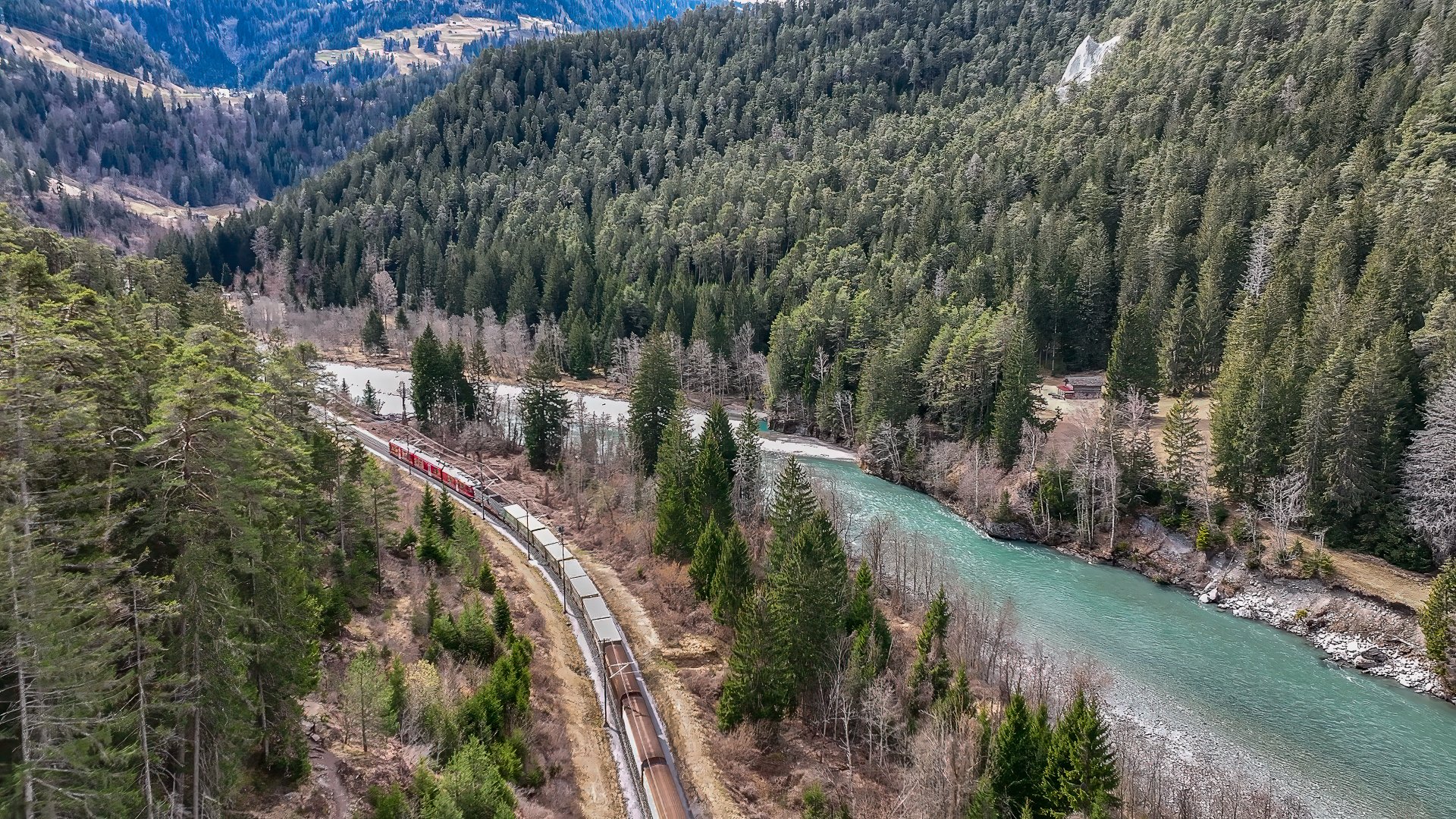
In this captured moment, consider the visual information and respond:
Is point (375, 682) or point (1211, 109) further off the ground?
point (1211, 109)

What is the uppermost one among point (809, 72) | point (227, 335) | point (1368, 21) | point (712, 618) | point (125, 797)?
point (809, 72)

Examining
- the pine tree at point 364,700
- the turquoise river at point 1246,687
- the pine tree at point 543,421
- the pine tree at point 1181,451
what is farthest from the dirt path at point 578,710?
the pine tree at point 1181,451

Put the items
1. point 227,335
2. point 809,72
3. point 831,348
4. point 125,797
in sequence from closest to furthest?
point 125,797
point 227,335
point 831,348
point 809,72

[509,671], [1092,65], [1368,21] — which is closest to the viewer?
[509,671]

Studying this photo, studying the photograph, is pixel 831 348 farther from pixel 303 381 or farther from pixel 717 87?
pixel 717 87

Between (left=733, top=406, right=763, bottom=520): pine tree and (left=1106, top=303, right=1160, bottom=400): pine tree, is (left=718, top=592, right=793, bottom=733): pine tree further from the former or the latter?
(left=1106, top=303, right=1160, bottom=400): pine tree

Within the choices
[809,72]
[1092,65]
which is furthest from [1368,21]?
[809,72]
